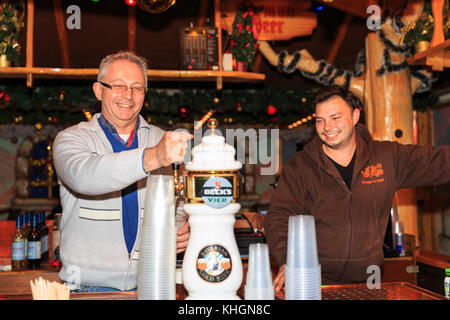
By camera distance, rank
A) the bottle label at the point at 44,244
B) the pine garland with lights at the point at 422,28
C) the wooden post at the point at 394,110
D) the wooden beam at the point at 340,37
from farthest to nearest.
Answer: the wooden beam at the point at 340,37 < the wooden post at the point at 394,110 < the pine garland with lights at the point at 422,28 < the bottle label at the point at 44,244

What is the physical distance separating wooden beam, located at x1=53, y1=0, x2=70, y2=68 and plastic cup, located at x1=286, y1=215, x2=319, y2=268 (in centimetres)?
525

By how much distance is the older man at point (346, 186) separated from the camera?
204cm

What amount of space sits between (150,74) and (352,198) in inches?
100

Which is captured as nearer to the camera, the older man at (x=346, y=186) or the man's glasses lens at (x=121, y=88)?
the man's glasses lens at (x=121, y=88)

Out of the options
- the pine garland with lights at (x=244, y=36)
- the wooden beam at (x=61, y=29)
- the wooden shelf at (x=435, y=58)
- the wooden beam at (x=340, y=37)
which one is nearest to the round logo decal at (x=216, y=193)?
the wooden shelf at (x=435, y=58)

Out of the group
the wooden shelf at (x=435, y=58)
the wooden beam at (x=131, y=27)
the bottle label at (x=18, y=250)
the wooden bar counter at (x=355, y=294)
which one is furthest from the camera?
the wooden beam at (x=131, y=27)

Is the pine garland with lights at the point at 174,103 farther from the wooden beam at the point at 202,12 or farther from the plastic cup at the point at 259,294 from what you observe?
the plastic cup at the point at 259,294

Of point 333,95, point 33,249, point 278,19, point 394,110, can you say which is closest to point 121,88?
point 333,95

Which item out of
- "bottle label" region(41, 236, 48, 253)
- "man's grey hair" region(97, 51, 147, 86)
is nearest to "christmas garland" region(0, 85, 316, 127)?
"bottle label" region(41, 236, 48, 253)

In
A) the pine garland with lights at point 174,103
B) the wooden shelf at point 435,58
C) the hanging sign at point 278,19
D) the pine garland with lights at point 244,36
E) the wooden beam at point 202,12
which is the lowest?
the wooden shelf at point 435,58

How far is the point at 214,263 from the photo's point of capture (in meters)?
1.08

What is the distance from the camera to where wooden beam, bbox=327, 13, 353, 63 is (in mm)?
5837

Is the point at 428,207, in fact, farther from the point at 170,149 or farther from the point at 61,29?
the point at 170,149
